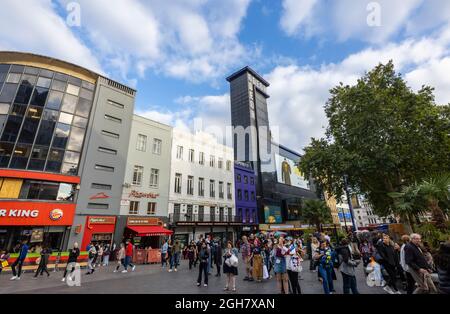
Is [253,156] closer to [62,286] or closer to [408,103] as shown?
[408,103]

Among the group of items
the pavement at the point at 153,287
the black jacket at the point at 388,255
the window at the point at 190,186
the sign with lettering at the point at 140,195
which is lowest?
the pavement at the point at 153,287

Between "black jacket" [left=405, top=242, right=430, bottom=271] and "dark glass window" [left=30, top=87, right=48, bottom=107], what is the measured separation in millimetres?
27292

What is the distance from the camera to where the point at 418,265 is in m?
5.48

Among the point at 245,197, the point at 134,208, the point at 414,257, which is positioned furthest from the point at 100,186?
the point at 414,257

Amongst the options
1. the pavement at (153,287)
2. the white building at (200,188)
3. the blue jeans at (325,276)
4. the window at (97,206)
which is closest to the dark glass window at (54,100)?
the window at (97,206)

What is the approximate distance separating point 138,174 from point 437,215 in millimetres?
23244

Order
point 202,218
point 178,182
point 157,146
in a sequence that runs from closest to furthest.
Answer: point 157,146
point 178,182
point 202,218

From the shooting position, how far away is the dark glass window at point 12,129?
60.4 ft

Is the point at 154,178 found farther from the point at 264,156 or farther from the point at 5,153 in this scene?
the point at 264,156

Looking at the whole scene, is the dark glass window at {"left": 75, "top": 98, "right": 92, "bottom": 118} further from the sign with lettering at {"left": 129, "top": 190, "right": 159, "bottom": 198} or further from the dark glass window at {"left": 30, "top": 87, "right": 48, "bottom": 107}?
the sign with lettering at {"left": 129, "top": 190, "right": 159, "bottom": 198}

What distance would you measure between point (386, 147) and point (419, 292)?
12.1m

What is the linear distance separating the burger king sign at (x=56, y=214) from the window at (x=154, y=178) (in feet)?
27.0

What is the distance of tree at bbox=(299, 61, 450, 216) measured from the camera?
51.0ft

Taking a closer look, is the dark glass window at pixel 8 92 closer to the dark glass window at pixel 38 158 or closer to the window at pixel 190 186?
the dark glass window at pixel 38 158
